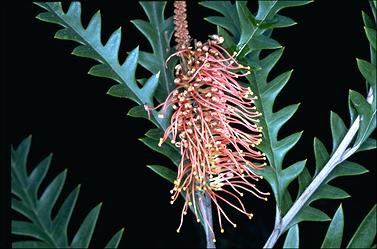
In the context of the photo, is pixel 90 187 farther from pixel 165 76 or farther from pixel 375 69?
pixel 375 69

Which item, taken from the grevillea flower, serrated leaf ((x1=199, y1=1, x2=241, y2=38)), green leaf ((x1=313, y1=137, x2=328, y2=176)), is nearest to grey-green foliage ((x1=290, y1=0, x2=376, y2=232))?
green leaf ((x1=313, y1=137, x2=328, y2=176))

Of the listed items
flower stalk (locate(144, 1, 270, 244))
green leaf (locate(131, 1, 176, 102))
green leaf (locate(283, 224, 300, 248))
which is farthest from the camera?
green leaf (locate(283, 224, 300, 248))

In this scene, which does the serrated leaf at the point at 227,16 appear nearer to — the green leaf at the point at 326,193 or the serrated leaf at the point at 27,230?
the green leaf at the point at 326,193

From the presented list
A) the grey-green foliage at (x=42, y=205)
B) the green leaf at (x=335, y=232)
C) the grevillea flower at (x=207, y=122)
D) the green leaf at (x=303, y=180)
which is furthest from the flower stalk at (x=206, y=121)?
the grey-green foliage at (x=42, y=205)

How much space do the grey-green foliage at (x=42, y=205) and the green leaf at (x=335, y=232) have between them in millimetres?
492

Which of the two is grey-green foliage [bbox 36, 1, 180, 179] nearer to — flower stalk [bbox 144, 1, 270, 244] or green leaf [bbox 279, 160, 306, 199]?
flower stalk [bbox 144, 1, 270, 244]

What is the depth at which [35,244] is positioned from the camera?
1330 mm

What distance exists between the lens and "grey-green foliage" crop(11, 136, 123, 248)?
1349mm

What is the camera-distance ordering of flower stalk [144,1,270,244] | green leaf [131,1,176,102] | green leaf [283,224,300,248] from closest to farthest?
flower stalk [144,1,270,244], green leaf [131,1,176,102], green leaf [283,224,300,248]

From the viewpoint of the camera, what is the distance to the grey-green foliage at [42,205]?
135cm

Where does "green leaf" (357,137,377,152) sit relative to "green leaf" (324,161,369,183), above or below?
above

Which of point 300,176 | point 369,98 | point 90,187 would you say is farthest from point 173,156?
point 90,187

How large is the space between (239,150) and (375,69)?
290 mm

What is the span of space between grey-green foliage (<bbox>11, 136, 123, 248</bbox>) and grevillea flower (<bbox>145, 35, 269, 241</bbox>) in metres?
0.32
